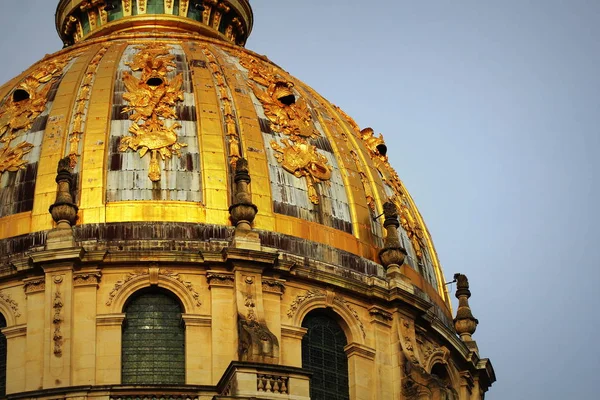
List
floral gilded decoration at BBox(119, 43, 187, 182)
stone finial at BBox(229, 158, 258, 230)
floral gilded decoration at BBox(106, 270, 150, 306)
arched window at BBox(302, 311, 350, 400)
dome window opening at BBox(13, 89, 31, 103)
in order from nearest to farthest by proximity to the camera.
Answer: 1. floral gilded decoration at BBox(106, 270, 150, 306)
2. arched window at BBox(302, 311, 350, 400)
3. stone finial at BBox(229, 158, 258, 230)
4. floral gilded decoration at BBox(119, 43, 187, 182)
5. dome window opening at BBox(13, 89, 31, 103)

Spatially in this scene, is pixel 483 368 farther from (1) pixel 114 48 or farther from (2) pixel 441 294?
(1) pixel 114 48

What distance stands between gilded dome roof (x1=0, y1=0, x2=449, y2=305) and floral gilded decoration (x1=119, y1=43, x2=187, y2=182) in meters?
0.05

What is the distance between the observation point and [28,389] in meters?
70.3

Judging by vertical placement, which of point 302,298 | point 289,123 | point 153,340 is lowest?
point 153,340

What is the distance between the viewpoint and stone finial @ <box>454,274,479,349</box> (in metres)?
80.9

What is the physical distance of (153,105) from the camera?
78.4m

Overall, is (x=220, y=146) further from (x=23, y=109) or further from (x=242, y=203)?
(x=23, y=109)

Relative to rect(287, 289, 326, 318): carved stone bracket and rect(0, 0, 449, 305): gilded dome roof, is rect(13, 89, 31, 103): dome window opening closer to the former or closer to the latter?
rect(0, 0, 449, 305): gilded dome roof

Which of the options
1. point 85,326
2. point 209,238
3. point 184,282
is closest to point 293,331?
point 184,282

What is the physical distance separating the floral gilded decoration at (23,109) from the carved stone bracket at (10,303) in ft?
18.3

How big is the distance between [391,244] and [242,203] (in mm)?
5909

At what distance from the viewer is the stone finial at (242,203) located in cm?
7362

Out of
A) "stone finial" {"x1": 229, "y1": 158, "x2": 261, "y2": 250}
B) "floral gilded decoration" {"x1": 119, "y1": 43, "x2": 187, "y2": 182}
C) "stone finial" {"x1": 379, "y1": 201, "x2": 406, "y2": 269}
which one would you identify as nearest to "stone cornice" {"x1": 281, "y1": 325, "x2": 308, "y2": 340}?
"stone finial" {"x1": 229, "y1": 158, "x2": 261, "y2": 250}

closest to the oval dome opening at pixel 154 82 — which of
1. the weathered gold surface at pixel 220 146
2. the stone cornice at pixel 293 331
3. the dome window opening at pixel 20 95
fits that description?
the weathered gold surface at pixel 220 146
